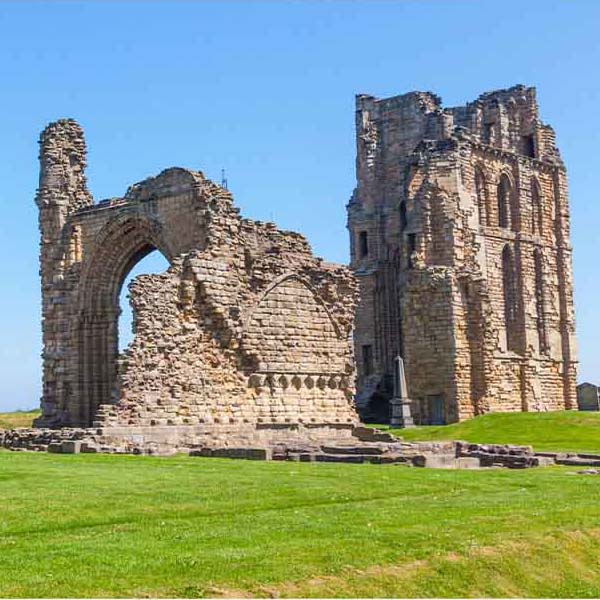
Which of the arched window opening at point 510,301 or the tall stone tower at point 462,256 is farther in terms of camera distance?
the arched window opening at point 510,301

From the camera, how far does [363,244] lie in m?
60.4

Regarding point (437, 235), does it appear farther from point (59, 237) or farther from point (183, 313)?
point (183, 313)

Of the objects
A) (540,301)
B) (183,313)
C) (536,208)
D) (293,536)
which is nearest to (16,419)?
(183,313)

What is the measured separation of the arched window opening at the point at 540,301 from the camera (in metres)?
57.0

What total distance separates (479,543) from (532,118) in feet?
155

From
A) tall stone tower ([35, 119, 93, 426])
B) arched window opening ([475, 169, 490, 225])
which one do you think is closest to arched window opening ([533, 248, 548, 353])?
arched window opening ([475, 169, 490, 225])

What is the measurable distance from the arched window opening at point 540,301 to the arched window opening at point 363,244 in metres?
8.12

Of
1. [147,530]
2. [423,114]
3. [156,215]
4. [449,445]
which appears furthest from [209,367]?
[423,114]

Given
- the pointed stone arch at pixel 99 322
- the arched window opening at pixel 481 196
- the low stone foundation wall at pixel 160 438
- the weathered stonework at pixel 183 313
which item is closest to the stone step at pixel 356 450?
the low stone foundation wall at pixel 160 438

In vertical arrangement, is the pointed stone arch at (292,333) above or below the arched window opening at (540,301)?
below

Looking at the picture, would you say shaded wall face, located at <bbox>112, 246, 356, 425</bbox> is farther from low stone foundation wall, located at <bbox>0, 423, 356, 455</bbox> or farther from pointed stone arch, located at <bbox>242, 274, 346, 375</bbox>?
low stone foundation wall, located at <bbox>0, 423, 356, 455</bbox>

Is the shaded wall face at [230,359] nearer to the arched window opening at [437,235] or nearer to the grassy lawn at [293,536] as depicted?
the grassy lawn at [293,536]

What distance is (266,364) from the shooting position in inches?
1336

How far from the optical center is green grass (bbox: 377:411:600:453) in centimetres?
3531
